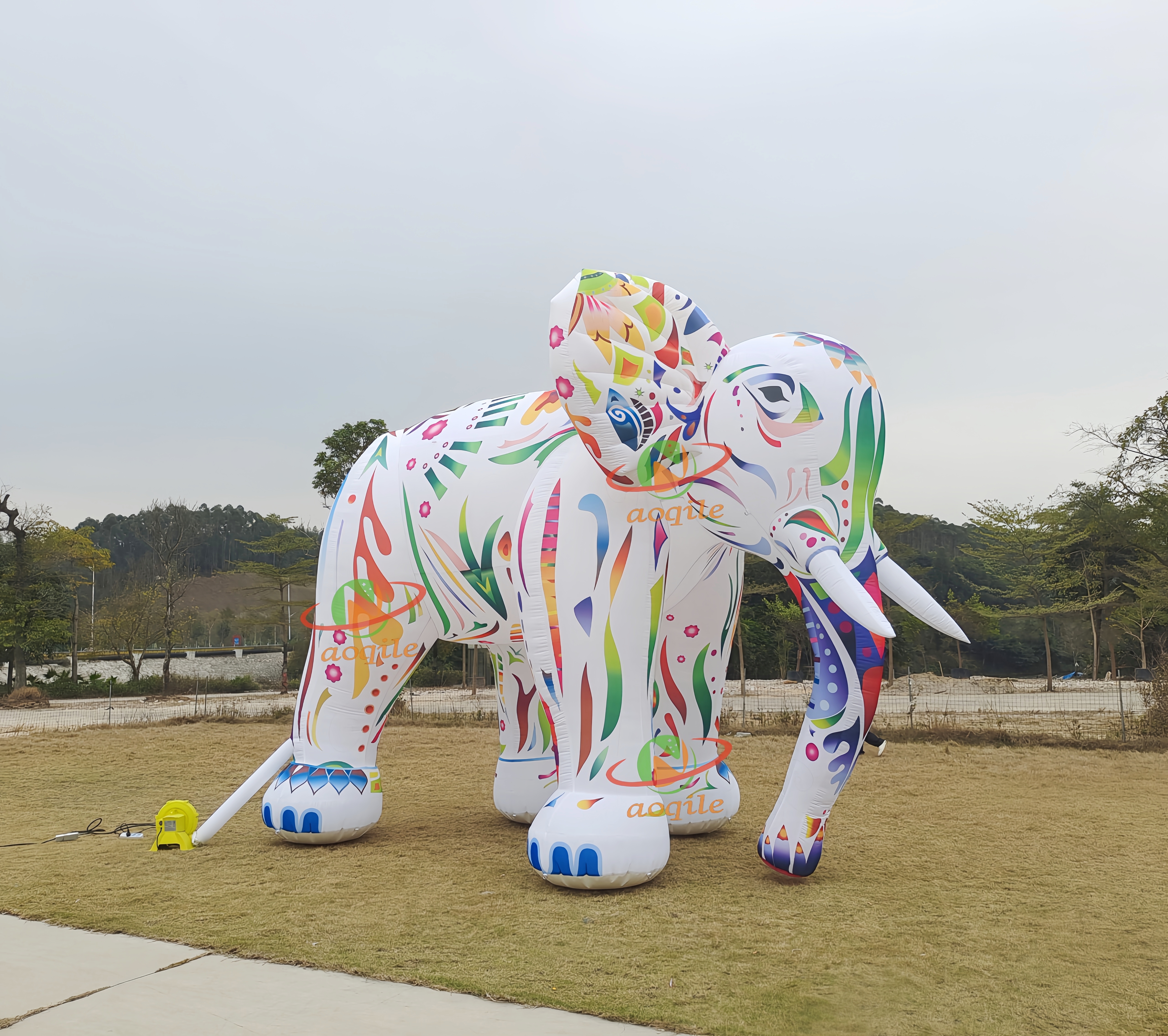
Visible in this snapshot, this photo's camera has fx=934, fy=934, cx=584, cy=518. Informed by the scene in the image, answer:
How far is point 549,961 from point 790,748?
24.2ft

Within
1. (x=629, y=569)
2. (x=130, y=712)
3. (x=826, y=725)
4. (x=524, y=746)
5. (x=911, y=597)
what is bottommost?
(x=130, y=712)

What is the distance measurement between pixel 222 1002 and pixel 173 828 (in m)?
3.01

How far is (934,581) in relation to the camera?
40.9m

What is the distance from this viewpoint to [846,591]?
400cm

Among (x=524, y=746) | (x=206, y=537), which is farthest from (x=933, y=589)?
(x=206, y=537)

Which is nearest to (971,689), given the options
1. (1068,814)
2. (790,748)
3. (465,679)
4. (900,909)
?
(465,679)

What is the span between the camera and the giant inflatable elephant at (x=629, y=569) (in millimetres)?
4277

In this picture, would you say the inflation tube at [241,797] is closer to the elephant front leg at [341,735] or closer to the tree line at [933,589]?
the elephant front leg at [341,735]

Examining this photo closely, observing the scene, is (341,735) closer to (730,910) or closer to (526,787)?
(526,787)

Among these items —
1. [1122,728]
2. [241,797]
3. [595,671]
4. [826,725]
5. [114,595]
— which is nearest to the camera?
[826,725]

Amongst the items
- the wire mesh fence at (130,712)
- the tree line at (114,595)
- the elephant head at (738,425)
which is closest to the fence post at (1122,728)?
the elephant head at (738,425)

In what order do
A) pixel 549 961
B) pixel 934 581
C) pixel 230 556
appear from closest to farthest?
pixel 549 961
pixel 934 581
pixel 230 556

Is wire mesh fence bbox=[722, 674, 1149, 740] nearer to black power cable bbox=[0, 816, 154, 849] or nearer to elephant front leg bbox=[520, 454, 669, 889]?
elephant front leg bbox=[520, 454, 669, 889]

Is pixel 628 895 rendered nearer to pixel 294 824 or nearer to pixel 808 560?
pixel 808 560
